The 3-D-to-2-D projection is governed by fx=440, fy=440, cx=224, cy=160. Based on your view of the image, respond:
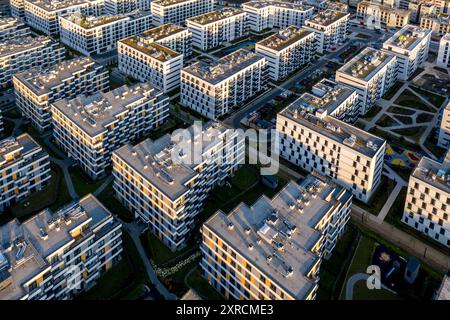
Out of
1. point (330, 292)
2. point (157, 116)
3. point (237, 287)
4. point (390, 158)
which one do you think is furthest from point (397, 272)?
point (157, 116)

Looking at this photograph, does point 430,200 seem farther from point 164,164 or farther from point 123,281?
point 123,281

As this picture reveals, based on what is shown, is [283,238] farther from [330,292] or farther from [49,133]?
[49,133]

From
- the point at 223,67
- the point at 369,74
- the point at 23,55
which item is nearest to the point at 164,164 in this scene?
the point at 223,67

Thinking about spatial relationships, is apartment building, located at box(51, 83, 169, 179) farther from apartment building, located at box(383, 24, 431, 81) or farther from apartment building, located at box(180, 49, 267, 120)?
apartment building, located at box(383, 24, 431, 81)

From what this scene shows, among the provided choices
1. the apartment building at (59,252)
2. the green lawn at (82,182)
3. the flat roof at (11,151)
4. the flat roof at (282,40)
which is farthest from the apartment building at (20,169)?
the flat roof at (282,40)

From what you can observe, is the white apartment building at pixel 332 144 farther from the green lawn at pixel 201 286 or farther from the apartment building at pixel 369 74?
the green lawn at pixel 201 286

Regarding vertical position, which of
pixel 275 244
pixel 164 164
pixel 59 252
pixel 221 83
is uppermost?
pixel 221 83
